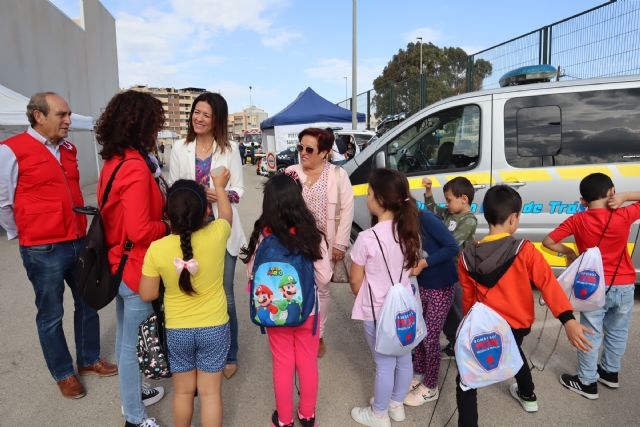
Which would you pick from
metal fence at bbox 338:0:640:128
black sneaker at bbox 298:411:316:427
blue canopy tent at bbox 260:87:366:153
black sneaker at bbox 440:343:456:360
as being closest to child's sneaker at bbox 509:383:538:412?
black sneaker at bbox 440:343:456:360

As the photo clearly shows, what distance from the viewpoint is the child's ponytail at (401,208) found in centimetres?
224

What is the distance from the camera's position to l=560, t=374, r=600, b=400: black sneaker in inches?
107

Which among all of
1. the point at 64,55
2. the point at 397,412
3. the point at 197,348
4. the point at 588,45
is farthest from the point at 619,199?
the point at 64,55

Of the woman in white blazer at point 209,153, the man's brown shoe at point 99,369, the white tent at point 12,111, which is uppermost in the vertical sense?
the white tent at point 12,111

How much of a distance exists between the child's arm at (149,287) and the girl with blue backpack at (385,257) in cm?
98

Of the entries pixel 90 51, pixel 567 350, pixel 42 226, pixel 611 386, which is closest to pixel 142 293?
pixel 42 226

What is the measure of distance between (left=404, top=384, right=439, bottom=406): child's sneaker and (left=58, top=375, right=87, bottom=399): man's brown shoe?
6.97 feet

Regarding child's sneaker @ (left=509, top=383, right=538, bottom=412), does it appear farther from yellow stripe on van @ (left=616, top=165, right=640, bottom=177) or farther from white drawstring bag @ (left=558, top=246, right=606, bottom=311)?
yellow stripe on van @ (left=616, top=165, right=640, bottom=177)

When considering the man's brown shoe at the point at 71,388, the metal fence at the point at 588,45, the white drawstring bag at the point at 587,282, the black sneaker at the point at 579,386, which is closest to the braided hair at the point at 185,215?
the man's brown shoe at the point at 71,388

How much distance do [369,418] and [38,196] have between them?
2375 millimetres

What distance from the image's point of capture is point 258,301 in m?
2.10

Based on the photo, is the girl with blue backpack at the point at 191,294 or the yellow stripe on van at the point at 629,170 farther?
the yellow stripe on van at the point at 629,170

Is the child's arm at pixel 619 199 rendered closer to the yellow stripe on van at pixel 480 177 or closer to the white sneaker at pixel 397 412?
the yellow stripe on van at pixel 480 177

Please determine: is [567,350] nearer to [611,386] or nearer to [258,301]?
[611,386]
